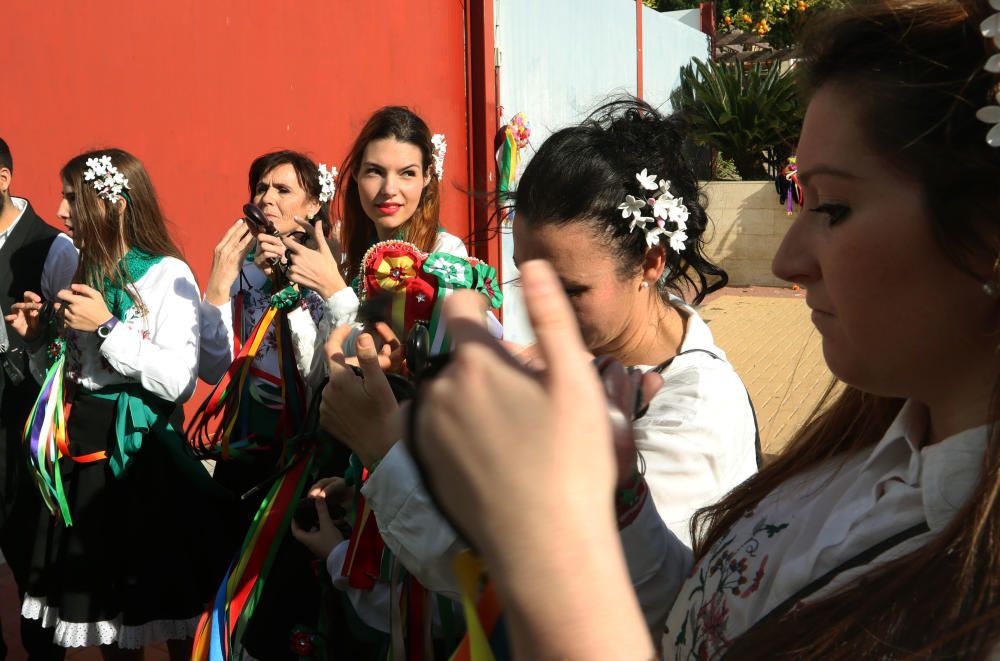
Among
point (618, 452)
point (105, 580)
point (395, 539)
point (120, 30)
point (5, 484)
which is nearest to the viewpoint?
point (618, 452)

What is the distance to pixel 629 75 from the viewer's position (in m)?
11.3

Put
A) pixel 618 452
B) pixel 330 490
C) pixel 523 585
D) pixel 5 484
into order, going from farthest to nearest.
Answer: pixel 5 484, pixel 330 490, pixel 618 452, pixel 523 585

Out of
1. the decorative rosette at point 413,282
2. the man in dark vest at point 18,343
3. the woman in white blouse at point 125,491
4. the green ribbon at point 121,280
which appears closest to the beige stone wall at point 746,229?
the man in dark vest at point 18,343

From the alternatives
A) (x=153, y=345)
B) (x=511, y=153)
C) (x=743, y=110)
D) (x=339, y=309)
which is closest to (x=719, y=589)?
Result: (x=339, y=309)

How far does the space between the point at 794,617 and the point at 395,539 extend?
629mm

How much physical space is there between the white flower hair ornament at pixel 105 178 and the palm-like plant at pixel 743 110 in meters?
11.1

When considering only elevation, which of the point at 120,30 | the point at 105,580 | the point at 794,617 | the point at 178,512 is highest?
the point at 120,30

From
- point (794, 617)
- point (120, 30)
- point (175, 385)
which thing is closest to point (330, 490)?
point (794, 617)

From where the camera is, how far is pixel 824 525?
3.27ft

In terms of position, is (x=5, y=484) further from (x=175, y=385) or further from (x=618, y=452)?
(x=618, y=452)

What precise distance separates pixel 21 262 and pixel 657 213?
120 inches

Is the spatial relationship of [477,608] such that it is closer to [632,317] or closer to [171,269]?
[632,317]

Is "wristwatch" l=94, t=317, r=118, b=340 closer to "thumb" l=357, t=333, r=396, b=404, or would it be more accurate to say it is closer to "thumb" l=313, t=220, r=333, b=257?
"thumb" l=313, t=220, r=333, b=257

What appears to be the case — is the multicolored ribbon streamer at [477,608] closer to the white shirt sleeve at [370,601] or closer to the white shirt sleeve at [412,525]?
the white shirt sleeve at [412,525]
